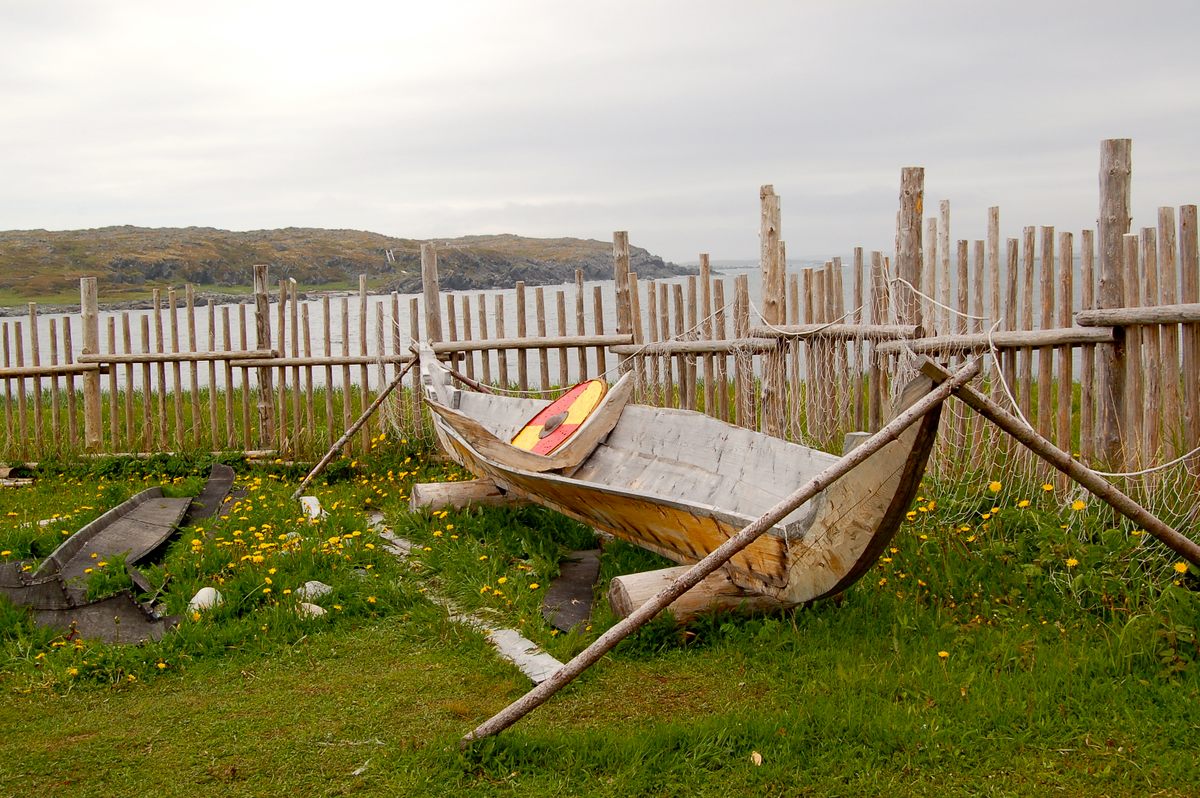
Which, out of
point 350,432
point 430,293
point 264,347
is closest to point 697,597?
point 350,432

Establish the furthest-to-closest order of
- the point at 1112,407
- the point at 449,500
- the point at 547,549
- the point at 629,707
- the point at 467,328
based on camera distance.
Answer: the point at 467,328, the point at 449,500, the point at 547,549, the point at 1112,407, the point at 629,707

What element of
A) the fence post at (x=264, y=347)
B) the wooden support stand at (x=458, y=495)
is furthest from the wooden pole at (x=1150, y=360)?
the fence post at (x=264, y=347)

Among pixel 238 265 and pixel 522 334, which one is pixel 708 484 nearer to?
pixel 522 334

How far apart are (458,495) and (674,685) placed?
3.31m

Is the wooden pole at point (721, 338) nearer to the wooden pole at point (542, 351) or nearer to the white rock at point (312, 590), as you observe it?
the wooden pole at point (542, 351)

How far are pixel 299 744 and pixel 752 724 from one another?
179 cm

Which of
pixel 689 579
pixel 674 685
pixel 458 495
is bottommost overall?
pixel 674 685

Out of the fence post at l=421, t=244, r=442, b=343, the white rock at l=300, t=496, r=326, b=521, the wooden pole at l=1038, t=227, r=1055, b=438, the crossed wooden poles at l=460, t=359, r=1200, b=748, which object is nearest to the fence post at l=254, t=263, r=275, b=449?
the fence post at l=421, t=244, r=442, b=343

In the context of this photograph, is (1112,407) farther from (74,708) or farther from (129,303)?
(129,303)

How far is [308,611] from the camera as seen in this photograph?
5.10 metres

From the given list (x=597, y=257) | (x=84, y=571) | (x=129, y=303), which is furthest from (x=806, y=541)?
(x=597, y=257)

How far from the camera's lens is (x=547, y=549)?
243 inches

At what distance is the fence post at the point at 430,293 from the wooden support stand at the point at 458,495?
236cm

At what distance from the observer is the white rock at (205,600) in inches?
200
